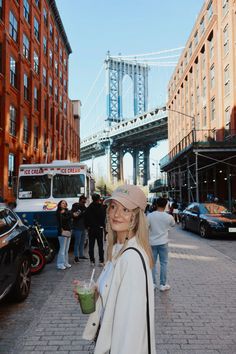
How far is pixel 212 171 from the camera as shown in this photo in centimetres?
3450

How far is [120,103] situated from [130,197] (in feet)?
412

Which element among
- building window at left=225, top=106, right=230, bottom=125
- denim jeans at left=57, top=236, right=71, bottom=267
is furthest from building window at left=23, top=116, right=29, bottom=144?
denim jeans at left=57, top=236, right=71, bottom=267

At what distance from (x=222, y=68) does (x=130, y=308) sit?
33957 millimetres

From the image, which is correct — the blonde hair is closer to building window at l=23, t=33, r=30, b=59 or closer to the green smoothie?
the green smoothie

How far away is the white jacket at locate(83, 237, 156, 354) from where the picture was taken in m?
1.77

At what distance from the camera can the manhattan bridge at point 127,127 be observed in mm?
79875

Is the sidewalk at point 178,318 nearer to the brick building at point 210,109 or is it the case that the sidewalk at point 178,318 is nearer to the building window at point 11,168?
the brick building at point 210,109

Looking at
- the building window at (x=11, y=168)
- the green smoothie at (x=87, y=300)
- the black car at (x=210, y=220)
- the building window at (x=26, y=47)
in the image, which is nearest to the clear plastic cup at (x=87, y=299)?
the green smoothie at (x=87, y=300)

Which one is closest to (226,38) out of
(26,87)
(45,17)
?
(26,87)

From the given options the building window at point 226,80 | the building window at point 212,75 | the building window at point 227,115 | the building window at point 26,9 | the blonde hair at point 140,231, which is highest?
the building window at point 26,9

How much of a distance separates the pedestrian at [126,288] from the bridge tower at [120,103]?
301 feet

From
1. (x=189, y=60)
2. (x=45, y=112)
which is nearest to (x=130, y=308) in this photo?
(x=45, y=112)

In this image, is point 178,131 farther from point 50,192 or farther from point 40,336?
point 40,336

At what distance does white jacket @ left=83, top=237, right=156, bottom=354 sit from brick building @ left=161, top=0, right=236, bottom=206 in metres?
22.0
